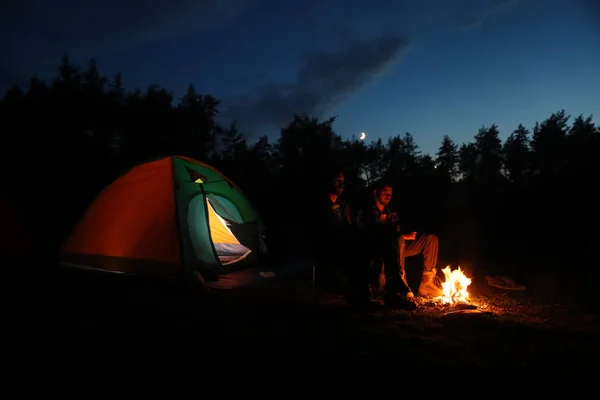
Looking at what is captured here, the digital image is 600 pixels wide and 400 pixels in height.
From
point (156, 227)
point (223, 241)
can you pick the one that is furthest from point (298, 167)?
point (156, 227)

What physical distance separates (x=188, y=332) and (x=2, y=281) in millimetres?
4437

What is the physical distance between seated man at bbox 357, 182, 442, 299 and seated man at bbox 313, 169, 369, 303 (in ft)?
0.82

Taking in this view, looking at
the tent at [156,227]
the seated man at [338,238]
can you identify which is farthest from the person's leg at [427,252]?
the tent at [156,227]

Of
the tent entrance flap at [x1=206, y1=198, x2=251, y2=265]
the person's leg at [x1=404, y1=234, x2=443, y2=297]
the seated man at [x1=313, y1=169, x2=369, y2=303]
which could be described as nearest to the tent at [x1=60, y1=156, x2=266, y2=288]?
the tent entrance flap at [x1=206, y1=198, x2=251, y2=265]

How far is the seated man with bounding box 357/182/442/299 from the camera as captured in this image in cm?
570

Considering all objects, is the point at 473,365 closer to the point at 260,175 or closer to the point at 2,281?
the point at 2,281

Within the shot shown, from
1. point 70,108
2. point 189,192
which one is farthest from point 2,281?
point 70,108

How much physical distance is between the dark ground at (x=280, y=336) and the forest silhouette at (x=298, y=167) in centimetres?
170

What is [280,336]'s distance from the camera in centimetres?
434

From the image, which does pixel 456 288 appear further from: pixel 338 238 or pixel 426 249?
pixel 338 238

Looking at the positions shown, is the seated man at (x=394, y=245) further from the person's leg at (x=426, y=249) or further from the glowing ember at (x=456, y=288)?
the glowing ember at (x=456, y=288)

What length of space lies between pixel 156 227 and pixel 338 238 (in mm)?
3047

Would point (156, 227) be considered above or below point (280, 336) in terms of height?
above

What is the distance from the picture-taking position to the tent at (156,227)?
21.6ft
